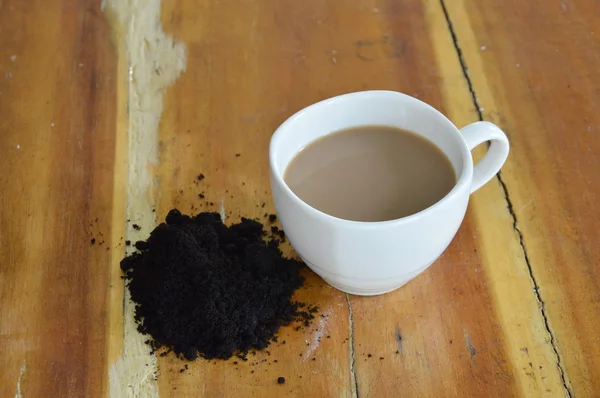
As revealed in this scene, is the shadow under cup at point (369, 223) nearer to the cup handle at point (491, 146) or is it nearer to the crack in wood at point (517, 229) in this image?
the cup handle at point (491, 146)

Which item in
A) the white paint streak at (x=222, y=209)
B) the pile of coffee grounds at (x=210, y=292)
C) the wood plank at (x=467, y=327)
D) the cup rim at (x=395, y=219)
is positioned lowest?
the wood plank at (x=467, y=327)

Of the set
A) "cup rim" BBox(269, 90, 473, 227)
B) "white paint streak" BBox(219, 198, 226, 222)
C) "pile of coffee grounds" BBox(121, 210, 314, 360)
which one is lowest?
"white paint streak" BBox(219, 198, 226, 222)

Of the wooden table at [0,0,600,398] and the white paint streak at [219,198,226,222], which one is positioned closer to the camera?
the wooden table at [0,0,600,398]

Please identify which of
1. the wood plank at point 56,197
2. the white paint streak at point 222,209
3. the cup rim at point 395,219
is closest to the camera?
the cup rim at point 395,219

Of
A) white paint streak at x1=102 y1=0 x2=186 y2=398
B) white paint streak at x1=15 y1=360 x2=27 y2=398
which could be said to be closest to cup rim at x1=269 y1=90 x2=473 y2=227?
white paint streak at x1=102 y1=0 x2=186 y2=398

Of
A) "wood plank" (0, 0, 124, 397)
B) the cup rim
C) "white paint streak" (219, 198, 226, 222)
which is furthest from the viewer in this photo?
"white paint streak" (219, 198, 226, 222)

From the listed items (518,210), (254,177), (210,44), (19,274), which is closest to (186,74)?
(210,44)

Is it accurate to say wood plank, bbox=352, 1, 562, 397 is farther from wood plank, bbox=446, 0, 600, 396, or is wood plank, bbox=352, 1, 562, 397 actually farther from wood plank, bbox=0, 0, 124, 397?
wood plank, bbox=0, 0, 124, 397

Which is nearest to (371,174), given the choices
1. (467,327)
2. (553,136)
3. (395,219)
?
(395,219)

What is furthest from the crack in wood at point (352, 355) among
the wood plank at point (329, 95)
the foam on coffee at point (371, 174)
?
the foam on coffee at point (371, 174)
